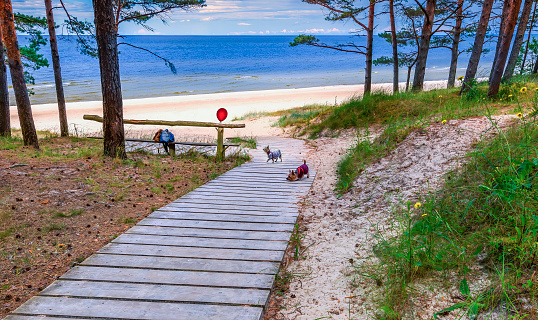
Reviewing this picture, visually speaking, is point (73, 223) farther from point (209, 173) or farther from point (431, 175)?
point (431, 175)

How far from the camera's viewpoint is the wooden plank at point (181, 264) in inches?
125

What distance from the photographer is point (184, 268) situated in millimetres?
3168

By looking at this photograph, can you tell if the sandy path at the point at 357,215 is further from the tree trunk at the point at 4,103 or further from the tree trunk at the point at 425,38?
the tree trunk at the point at 4,103

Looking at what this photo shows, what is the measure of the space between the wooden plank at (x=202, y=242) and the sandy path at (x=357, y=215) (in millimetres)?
377

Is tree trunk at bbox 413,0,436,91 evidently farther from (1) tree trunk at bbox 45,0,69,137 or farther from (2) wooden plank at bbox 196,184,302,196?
(1) tree trunk at bbox 45,0,69,137

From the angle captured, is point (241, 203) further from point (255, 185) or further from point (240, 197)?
point (255, 185)

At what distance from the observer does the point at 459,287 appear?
250 cm

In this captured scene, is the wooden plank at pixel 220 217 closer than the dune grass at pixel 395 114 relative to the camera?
Yes

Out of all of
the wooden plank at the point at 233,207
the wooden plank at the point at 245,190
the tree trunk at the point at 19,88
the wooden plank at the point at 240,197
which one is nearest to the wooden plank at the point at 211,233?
the wooden plank at the point at 233,207

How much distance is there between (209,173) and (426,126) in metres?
4.46

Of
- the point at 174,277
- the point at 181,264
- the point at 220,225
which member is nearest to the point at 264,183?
the point at 220,225

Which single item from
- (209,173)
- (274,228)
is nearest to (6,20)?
(209,173)

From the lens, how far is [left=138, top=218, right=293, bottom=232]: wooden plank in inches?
163

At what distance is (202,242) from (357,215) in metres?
2.00
